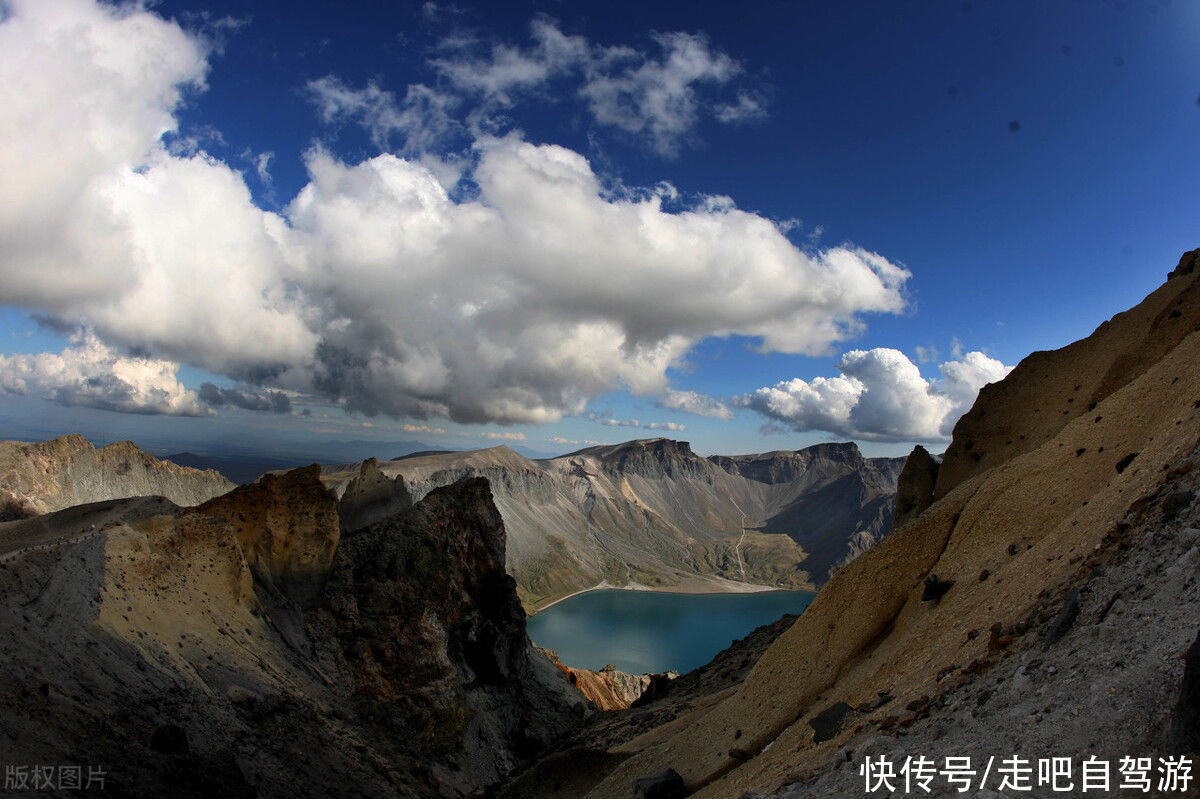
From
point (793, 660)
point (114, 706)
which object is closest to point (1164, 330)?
point (793, 660)

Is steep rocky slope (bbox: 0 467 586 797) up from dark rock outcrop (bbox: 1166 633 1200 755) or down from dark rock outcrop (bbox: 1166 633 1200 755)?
down

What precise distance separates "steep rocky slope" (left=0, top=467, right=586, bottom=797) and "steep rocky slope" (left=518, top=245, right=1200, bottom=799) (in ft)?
49.4

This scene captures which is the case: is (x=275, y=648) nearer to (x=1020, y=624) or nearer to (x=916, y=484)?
(x=1020, y=624)

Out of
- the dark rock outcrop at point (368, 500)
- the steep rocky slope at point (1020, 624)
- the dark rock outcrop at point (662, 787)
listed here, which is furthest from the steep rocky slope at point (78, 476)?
the steep rocky slope at point (1020, 624)

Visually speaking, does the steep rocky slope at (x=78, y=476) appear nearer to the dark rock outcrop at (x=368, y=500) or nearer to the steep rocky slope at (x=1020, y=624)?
the dark rock outcrop at (x=368, y=500)

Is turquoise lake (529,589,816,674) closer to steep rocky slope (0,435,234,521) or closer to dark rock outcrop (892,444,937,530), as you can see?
steep rocky slope (0,435,234,521)

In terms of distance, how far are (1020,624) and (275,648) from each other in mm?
36442

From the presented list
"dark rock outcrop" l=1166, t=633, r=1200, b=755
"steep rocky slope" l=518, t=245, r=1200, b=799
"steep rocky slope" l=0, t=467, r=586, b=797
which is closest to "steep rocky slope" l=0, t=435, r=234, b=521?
"steep rocky slope" l=0, t=467, r=586, b=797

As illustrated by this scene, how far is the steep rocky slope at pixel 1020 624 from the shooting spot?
7.46 m

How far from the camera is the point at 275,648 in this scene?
33.2 m

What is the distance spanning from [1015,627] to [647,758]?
13.5 meters

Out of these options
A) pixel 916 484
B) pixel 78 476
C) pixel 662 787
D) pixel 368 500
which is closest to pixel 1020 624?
pixel 662 787

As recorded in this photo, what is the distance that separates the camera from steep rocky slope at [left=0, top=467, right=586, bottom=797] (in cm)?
1983

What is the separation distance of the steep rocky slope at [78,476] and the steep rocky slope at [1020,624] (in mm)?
78926
